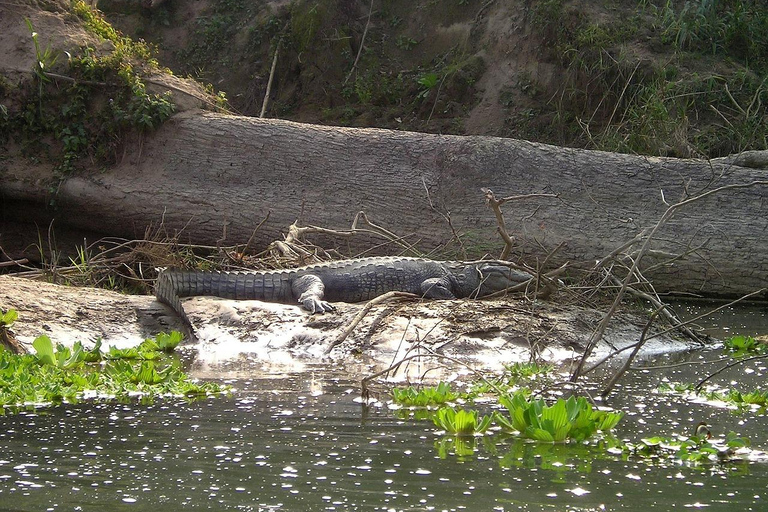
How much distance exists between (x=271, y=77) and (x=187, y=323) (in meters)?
7.89

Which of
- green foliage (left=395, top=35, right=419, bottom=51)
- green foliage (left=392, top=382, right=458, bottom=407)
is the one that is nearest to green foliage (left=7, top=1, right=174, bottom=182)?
green foliage (left=395, top=35, right=419, bottom=51)

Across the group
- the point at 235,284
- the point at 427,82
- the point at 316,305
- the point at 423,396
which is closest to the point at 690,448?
the point at 423,396

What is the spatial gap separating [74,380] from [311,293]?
259cm

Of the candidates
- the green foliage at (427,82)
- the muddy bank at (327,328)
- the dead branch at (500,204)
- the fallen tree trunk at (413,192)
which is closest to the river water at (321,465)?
the muddy bank at (327,328)

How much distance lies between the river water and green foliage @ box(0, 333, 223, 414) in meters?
0.22

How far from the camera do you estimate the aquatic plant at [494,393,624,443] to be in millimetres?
3510

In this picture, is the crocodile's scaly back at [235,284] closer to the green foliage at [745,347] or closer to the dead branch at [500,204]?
the dead branch at [500,204]

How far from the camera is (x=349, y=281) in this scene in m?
7.56

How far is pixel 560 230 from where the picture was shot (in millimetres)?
8664

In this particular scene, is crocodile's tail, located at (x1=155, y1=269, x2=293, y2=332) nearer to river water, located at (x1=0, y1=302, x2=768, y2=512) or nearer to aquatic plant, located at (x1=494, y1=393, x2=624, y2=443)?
river water, located at (x1=0, y1=302, x2=768, y2=512)

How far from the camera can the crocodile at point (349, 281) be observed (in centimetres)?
710

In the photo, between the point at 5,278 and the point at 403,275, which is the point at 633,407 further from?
the point at 5,278

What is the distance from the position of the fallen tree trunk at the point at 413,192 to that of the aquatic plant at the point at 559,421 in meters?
4.77

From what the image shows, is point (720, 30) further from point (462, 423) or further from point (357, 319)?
point (462, 423)
